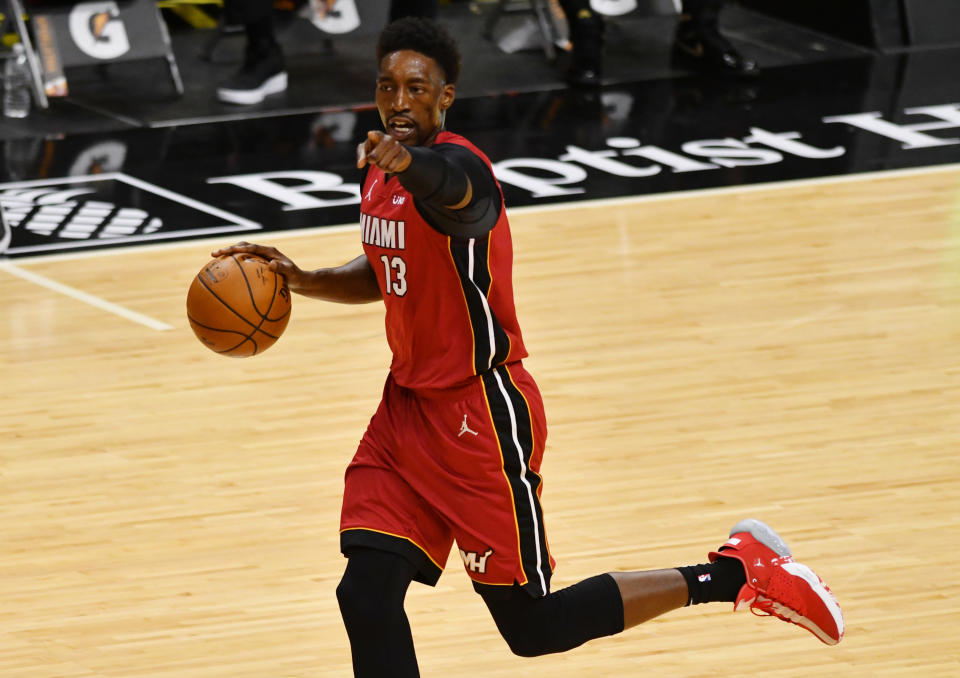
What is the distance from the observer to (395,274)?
9.77 feet

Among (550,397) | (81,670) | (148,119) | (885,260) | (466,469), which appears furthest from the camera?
(148,119)

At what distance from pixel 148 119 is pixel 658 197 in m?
3.00

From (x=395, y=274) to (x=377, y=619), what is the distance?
25.5 inches

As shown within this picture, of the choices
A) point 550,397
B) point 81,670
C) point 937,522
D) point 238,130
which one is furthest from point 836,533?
point 238,130

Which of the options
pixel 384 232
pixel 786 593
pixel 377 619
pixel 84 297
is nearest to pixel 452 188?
pixel 384 232

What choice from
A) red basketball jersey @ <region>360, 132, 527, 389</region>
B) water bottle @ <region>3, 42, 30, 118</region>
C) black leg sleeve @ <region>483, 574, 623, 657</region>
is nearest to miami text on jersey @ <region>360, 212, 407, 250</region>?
red basketball jersey @ <region>360, 132, 527, 389</region>

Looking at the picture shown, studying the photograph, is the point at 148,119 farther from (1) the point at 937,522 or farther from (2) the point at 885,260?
(1) the point at 937,522

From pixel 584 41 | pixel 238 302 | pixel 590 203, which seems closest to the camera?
pixel 238 302

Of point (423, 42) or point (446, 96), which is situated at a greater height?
point (423, 42)

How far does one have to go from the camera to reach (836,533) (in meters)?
4.17

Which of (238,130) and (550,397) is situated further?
(238,130)

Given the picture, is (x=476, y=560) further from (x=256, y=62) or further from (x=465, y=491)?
(x=256, y=62)

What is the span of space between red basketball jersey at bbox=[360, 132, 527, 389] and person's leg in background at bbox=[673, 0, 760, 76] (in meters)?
6.36

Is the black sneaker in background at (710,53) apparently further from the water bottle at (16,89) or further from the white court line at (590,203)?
the water bottle at (16,89)
